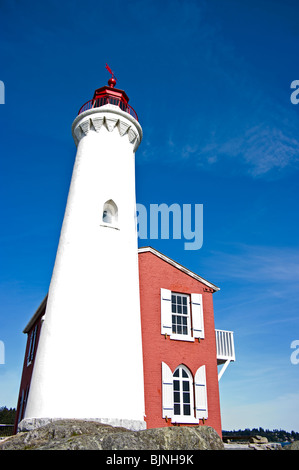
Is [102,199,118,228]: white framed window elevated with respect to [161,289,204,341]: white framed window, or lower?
elevated

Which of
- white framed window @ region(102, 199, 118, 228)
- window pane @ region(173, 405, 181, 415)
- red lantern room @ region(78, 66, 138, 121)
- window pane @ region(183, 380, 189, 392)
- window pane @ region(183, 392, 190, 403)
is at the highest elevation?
red lantern room @ region(78, 66, 138, 121)

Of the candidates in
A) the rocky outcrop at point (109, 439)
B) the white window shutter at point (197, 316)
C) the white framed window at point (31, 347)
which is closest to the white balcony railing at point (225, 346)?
the white window shutter at point (197, 316)

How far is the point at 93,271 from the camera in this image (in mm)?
11906

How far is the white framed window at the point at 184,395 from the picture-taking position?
13.0m

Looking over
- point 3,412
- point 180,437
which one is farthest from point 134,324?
point 3,412

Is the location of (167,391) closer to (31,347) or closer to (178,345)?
(178,345)

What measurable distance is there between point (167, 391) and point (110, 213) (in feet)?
21.8

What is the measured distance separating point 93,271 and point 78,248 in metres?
0.93

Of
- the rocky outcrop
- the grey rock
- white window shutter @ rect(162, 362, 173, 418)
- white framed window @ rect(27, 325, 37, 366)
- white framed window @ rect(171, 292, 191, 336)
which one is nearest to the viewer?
the rocky outcrop

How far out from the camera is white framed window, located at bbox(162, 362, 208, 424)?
12953 millimetres

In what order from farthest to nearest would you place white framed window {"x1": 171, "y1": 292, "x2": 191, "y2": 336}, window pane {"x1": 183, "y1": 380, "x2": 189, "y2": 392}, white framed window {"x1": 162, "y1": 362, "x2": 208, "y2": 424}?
white framed window {"x1": 171, "y1": 292, "x2": 191, "y2": 336}, window pane {"x1": 183, "y1": 380, "x2": 189, "y2": 392}, white framed window {"x1": 162, "y1": 362, "x2": 208, "y2": 424}

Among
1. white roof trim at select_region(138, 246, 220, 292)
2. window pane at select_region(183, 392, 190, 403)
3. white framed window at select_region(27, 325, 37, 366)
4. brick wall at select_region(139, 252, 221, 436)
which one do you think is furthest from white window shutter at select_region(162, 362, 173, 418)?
white framed window at select_region(27, 325, 37, 366)

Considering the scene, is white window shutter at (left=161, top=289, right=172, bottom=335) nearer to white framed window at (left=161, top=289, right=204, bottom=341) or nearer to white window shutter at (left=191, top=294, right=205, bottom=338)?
white framed window at (left=161, top=289, right=204, bottom=341)

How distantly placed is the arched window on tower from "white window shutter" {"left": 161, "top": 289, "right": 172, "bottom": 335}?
3.60 meters
